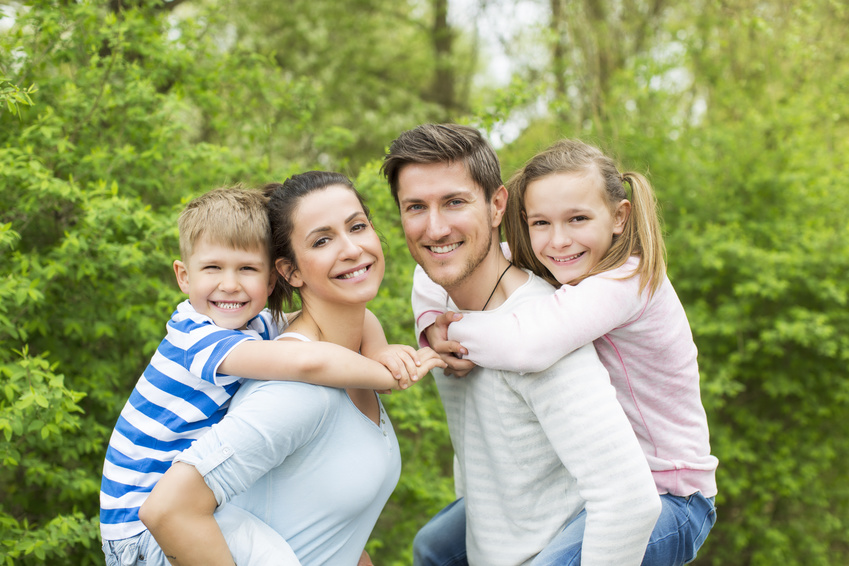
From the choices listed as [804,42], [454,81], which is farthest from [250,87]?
[454,81]

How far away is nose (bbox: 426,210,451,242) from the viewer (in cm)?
202

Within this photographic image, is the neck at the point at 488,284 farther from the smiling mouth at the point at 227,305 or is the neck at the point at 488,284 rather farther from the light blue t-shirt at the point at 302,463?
the smiling mouth at the point at 227,305

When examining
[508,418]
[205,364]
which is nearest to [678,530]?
[508,418]

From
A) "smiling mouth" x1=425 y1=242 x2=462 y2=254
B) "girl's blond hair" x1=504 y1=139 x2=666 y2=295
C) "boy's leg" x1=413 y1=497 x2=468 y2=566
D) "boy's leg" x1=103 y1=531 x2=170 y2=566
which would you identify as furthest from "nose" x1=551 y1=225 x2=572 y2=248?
"boy's leg" x1=103 y1=531 x2=170 y2=566

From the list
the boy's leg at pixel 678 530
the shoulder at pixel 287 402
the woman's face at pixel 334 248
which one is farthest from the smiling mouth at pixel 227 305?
the boy's leg at pixel 678 530

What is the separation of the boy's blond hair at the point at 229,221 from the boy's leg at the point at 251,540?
2.63ft

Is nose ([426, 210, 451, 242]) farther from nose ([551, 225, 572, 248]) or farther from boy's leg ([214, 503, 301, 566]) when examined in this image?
boy's leg ([214, 503, 301, 566])

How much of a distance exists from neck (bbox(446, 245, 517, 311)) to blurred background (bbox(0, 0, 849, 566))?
72 cm

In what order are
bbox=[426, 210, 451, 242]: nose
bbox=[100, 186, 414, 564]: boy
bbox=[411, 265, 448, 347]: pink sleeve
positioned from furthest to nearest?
bbox=[411, 265, 448, 347]: pink sleeve, bbox=[426, 210, 451, 242]: nose, bbox=[100, 186, 414, 564]: boy

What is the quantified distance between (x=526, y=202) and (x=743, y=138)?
181 inches

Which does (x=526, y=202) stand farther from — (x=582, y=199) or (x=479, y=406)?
(x=479, y=406)

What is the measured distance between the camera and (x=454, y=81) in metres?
9.95

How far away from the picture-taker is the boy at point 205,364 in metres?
1.74

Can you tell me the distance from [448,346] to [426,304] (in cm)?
40
